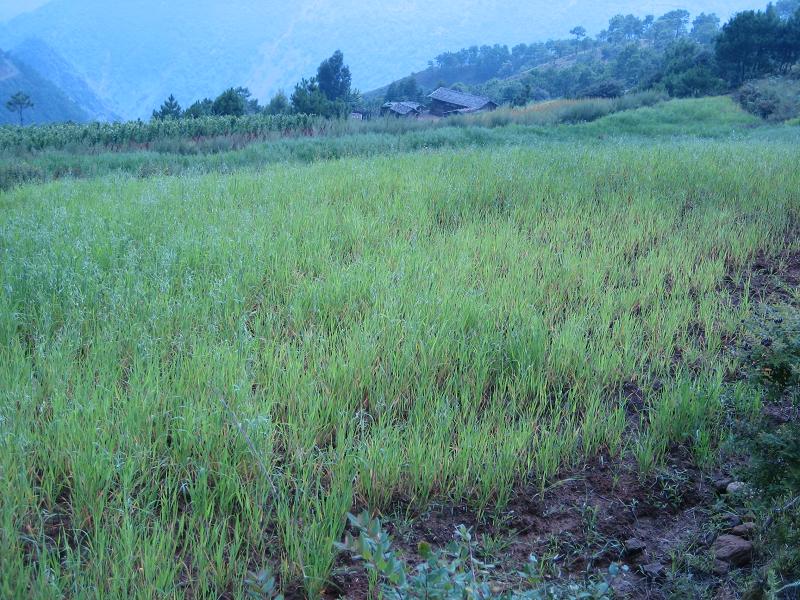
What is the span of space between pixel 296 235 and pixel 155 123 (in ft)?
52.1

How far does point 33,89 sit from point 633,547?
73639 millimetres

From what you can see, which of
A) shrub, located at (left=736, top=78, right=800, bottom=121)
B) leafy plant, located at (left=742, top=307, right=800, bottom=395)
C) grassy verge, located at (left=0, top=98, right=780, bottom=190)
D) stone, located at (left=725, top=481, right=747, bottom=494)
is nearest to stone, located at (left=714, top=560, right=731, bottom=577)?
stone, located at (left=725, top=481, right=747, bottom=494)

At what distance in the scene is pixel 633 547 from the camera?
7.00 ft

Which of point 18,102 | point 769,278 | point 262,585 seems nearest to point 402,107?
point 18,102

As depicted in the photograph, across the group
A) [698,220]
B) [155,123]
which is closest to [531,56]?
[155,123]

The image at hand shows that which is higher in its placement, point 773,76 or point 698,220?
point 773,76

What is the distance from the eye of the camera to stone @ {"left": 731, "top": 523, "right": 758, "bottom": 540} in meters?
2.18

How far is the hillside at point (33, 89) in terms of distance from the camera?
5853 cm

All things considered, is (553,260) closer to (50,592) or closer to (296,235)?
(296,235)

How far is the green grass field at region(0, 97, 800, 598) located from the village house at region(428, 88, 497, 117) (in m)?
29.7

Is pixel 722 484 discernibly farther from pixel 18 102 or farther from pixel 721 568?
pixel 18 102

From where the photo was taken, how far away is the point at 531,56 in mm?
60375

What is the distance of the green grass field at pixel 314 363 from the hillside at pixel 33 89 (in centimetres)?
6207

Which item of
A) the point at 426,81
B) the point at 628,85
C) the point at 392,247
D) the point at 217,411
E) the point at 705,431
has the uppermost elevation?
the point at 426,81
